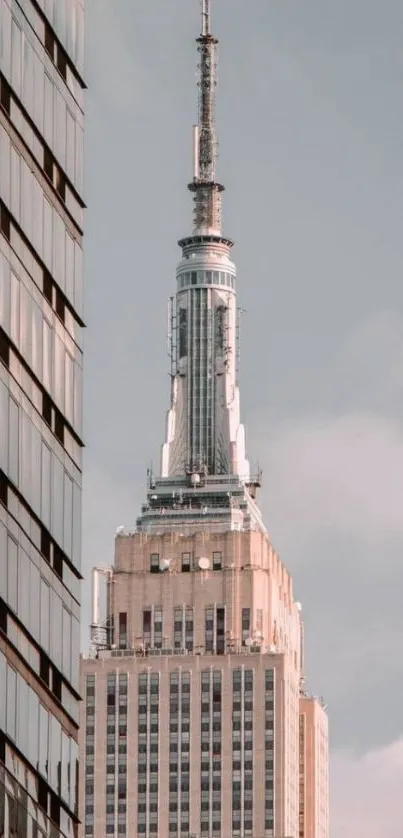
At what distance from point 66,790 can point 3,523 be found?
46.0 ft

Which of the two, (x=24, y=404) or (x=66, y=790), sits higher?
(x=24, y=404)

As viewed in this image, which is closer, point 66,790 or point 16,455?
point 16,455

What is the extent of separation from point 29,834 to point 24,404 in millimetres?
15298

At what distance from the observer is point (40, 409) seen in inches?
4309

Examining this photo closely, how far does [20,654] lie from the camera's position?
344 feet

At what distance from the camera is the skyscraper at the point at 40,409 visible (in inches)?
4094

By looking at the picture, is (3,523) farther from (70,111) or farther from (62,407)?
(70,111)

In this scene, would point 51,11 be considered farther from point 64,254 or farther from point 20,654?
point 20,654

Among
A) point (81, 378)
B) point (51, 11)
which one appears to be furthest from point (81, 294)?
point (51, 11)

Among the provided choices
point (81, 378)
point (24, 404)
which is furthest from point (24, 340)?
point (81, 378)

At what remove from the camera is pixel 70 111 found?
385 ft

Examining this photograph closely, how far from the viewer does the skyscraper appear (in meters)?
104

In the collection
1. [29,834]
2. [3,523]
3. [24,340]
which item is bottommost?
[29,834]

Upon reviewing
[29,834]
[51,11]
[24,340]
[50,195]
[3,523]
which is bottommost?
[29,834]
